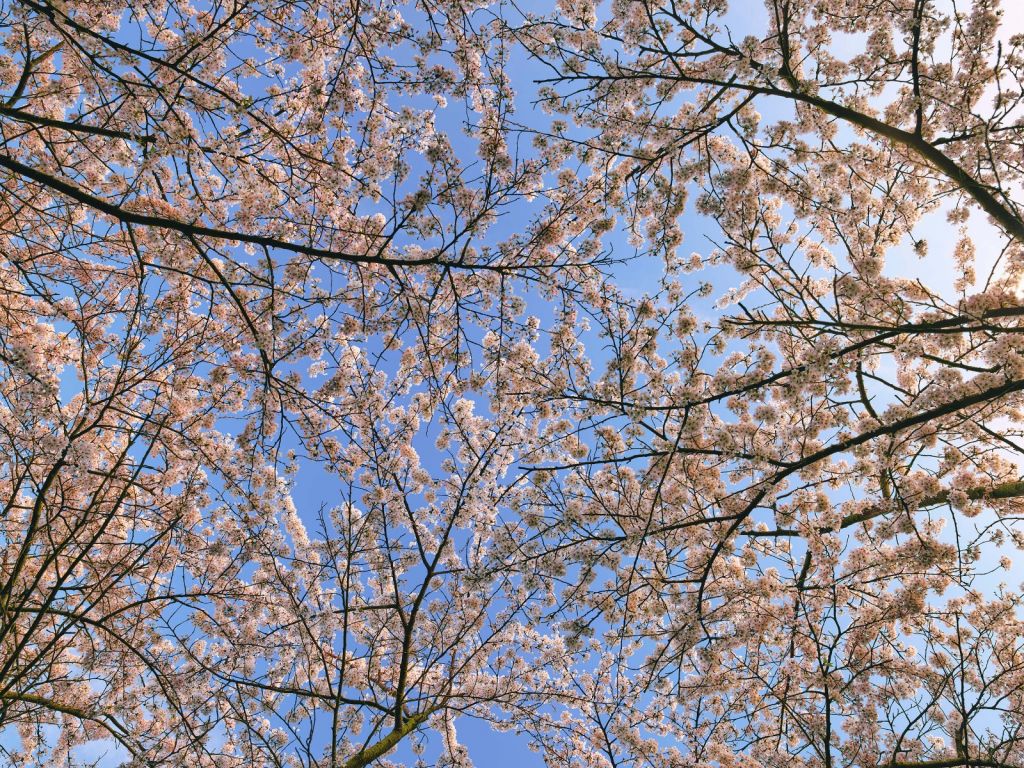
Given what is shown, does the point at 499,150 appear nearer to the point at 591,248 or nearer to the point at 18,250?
the point at 591,248

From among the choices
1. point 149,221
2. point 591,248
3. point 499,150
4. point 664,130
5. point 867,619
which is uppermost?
point 499,150

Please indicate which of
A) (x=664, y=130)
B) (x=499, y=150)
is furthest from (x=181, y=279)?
(x=664, y=130)

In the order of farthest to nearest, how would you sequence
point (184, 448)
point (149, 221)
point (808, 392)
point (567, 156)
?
point (184, 448) → point (567, 156) → point (808, 392) → point (149, 221)

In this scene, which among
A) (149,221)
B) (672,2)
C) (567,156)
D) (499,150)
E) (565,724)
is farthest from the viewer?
(565,724)

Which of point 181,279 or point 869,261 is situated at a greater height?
point 181,279

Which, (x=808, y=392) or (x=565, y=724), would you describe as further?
(x=565, y=724)

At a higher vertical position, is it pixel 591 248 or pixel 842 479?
pixel 591 248

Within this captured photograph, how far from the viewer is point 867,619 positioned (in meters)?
6.95

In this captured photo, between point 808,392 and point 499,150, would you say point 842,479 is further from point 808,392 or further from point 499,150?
point 499,150

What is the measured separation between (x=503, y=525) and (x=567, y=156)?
3.96 metres

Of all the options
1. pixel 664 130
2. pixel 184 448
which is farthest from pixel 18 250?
pixel 664 130

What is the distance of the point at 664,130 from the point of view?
6.00 meters

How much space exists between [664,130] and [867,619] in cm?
570

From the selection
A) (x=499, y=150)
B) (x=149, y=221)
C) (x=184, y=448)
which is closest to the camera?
(x=149, y=221)
